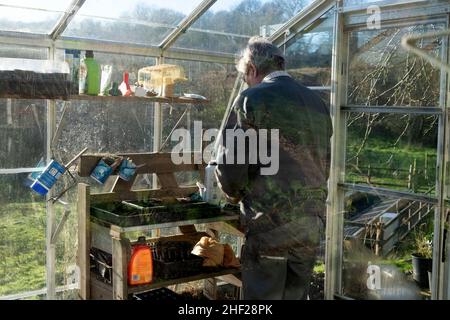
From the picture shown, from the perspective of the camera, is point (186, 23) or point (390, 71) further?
point (186, 23)

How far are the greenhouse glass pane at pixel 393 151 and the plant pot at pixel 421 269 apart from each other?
347mm

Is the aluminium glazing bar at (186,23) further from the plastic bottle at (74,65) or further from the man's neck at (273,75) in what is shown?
the man's neck at (273,75)

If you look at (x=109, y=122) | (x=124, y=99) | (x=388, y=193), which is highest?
(x=124, y=99)

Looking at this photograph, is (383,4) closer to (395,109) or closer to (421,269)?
(395,109)

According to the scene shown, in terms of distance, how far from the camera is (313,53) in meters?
3.71

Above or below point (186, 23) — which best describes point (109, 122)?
below

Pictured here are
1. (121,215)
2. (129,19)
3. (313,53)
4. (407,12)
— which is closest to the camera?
(121,215)

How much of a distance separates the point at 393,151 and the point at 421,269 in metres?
0.63

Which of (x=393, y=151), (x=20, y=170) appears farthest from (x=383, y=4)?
(x=20, y=170)

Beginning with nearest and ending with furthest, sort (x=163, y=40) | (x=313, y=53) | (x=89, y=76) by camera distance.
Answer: (x=89, y=76) < (x=313, y=53) < (x=163, y=40)

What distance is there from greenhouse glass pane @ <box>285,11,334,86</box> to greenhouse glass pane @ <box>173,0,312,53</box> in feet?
0.48

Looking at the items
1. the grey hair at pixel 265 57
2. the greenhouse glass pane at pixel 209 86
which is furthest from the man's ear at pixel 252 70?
the greenhouse glass pane at pixel 209 86

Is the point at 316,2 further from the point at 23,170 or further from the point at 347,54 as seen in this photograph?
the point at 23,170

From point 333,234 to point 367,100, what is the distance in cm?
80
